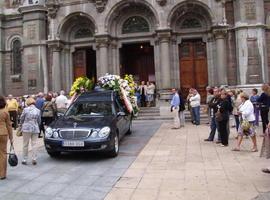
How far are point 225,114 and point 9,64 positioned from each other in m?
16.8

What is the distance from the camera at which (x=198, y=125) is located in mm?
16906

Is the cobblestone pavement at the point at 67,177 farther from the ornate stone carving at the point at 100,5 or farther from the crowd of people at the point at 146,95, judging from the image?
the ornate stone carving at the point at 100,5

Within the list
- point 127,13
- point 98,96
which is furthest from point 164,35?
point 98,96

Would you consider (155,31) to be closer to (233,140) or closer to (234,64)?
(234,64)

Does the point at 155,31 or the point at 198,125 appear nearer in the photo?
the point at 198,125

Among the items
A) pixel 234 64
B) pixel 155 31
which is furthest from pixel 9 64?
pixel 234 64

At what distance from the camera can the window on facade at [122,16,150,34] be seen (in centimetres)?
2189

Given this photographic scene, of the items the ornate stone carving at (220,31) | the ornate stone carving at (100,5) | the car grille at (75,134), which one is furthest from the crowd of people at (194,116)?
the ornate stone carving at (100,5)

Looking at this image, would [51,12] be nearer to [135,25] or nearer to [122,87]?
[135,25]

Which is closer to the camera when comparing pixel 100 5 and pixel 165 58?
pixel 165 58

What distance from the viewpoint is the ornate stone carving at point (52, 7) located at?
21.4m

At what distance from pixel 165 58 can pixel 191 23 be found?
2.73m

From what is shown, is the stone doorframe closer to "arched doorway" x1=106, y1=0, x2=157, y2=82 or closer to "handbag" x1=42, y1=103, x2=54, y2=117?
"arched doorway" x1=106, y1=0, x2=157, y2=82

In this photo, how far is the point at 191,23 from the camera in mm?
21469
